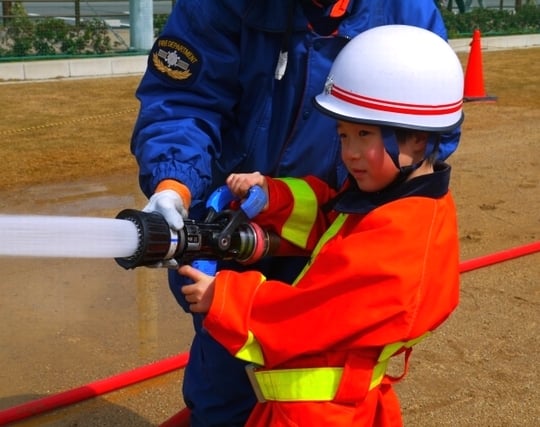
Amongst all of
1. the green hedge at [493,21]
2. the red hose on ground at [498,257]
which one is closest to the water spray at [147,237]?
the red hose on ground at [498,257]

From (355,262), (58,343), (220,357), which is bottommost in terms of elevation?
(58,343)

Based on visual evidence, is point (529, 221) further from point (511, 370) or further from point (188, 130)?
point (188, 130)

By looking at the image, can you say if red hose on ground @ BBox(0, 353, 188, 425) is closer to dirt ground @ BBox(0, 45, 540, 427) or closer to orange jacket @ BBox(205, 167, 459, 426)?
dirt ground @ BBox(0, 45, 540, 427)

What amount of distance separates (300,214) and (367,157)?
394mm

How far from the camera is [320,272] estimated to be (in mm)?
2207

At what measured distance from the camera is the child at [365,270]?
7.11ft

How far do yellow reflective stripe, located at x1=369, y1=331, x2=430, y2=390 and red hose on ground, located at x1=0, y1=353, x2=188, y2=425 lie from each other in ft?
5.87

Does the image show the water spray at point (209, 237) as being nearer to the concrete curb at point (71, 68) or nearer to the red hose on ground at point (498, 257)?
the red hose on ground at point (498, 257)

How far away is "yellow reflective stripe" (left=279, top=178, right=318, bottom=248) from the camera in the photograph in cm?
257

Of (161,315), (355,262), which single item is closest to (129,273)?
(161,315)

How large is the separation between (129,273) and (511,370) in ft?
7.01

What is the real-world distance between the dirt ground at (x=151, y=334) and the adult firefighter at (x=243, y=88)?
5.04ft

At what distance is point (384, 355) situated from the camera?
7.52ft

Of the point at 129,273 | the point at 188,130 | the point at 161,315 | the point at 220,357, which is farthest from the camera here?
the point at 129,273
